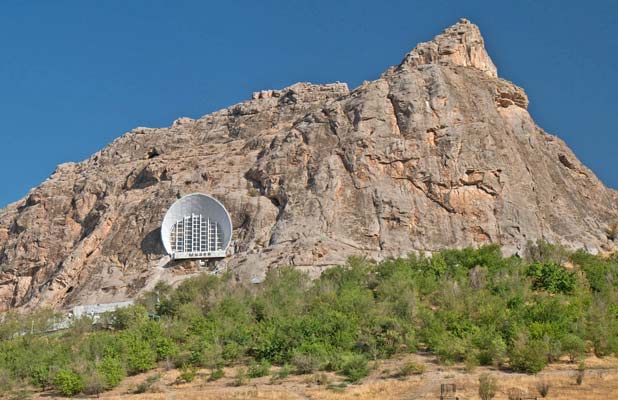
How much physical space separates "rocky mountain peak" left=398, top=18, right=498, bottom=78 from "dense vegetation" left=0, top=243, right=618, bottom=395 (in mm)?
17939

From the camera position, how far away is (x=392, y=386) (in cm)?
2975

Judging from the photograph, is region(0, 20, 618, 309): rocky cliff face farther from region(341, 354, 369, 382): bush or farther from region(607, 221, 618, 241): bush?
region(341, 354, 369, 382): bush

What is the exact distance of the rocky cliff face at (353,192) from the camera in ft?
164

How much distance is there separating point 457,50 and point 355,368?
34.5 meters

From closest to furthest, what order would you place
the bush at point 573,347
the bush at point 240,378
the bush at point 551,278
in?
the bush at point 240,378
the bush at point 573,347
the bush at point 551,278

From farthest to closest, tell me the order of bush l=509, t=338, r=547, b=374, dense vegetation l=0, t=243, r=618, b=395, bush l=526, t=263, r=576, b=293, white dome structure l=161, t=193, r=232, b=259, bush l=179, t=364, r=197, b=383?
1. white dome structure l=161, t=193, r=232, b=259
2. bush l=526, t=263, r=576, b=293
3. dense vegetation l=0, t=243, r=618, b=395
4. bush l=179, t=364, r=197, b=383
5. bush l=509, t=338, r=547, b=374

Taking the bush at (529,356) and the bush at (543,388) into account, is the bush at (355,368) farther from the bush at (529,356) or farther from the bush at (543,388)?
the bush at (543,388)

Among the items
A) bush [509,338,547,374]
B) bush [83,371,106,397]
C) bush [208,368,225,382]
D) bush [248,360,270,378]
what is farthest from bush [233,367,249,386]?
bush [509,338,547,374]

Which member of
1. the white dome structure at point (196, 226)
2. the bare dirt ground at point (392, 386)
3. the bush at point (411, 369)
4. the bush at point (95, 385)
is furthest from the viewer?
the white dome structure at point (196, 226)

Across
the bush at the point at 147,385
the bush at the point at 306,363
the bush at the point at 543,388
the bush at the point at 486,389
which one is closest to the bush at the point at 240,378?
the bush at the point at 306,363

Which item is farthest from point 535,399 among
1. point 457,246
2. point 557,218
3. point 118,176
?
point 118,176

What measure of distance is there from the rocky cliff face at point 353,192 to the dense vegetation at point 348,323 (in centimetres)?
367

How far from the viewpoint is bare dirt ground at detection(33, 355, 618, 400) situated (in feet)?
93.0

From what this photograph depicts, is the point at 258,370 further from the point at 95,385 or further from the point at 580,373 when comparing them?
the point at 580,373
